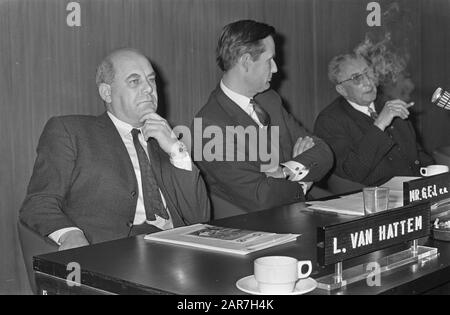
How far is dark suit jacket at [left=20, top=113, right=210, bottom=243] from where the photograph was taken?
2.46 m

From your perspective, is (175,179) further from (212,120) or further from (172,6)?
(172,6)

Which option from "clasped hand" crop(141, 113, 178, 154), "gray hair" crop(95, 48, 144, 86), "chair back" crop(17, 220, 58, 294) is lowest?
"chair back" crop(17, 220, 58, 294)

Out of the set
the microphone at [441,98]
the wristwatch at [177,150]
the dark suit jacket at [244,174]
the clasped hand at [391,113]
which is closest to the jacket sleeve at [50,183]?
the wristwatch at [177,150]

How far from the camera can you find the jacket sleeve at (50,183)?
7.79ft

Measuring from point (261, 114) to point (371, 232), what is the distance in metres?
1.91

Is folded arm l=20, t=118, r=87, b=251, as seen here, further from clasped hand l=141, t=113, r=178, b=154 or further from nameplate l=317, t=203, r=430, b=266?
nameplate l=317, t=203, r=430, b=266

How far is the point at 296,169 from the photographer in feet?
10.5

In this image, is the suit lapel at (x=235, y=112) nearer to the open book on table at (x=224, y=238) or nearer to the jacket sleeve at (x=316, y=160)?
the jacket sleeve at (x=316, y=160)

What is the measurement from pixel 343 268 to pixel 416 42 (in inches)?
173

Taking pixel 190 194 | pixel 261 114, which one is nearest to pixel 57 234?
pixel 190 194

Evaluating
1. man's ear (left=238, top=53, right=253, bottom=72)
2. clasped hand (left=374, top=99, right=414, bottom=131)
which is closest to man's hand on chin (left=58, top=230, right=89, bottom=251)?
man's ear (left=238, top=53, right=253, bottom=72)

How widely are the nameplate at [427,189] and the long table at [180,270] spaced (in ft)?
0.48

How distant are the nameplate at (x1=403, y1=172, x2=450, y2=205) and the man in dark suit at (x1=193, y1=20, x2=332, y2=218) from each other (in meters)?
1.03
